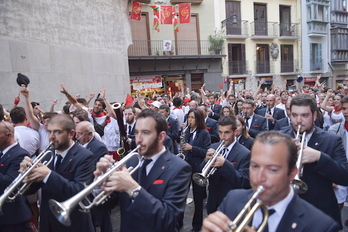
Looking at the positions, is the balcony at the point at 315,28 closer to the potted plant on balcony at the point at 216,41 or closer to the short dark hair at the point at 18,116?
the potted plant on balcony at the point at 216,41

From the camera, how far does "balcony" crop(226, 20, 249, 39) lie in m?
23.8

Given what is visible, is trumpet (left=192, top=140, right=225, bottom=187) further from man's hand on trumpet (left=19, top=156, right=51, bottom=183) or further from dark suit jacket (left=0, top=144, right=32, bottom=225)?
dark suit jacket (left=0, top=144, right=32, bottom=225)

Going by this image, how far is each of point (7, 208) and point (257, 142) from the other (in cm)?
327

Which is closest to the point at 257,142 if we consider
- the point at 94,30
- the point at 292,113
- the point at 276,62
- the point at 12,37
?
the point at 292,113

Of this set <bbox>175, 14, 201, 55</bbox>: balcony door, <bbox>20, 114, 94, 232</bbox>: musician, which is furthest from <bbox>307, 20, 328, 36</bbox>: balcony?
<bbox>20, 114, 94, 232</bbox>: musician

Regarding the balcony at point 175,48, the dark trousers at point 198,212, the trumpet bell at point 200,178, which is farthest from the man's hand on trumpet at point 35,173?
the balcony at point 175,48

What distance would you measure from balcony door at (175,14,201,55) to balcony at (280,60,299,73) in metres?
9.43

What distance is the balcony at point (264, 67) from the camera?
83.9 ft

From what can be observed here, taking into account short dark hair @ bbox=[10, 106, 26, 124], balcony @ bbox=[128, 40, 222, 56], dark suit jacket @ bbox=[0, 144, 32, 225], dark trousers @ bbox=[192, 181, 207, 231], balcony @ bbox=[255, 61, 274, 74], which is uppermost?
balcony @ bbox=[128, 40, 222, 56]

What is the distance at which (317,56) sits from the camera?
94.1 ft

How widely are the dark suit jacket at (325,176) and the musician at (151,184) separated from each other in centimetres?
138

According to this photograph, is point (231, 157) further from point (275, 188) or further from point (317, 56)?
point (317, 56)

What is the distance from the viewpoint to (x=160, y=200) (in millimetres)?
2605

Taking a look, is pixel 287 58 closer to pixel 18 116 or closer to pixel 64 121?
pixel 18 116
